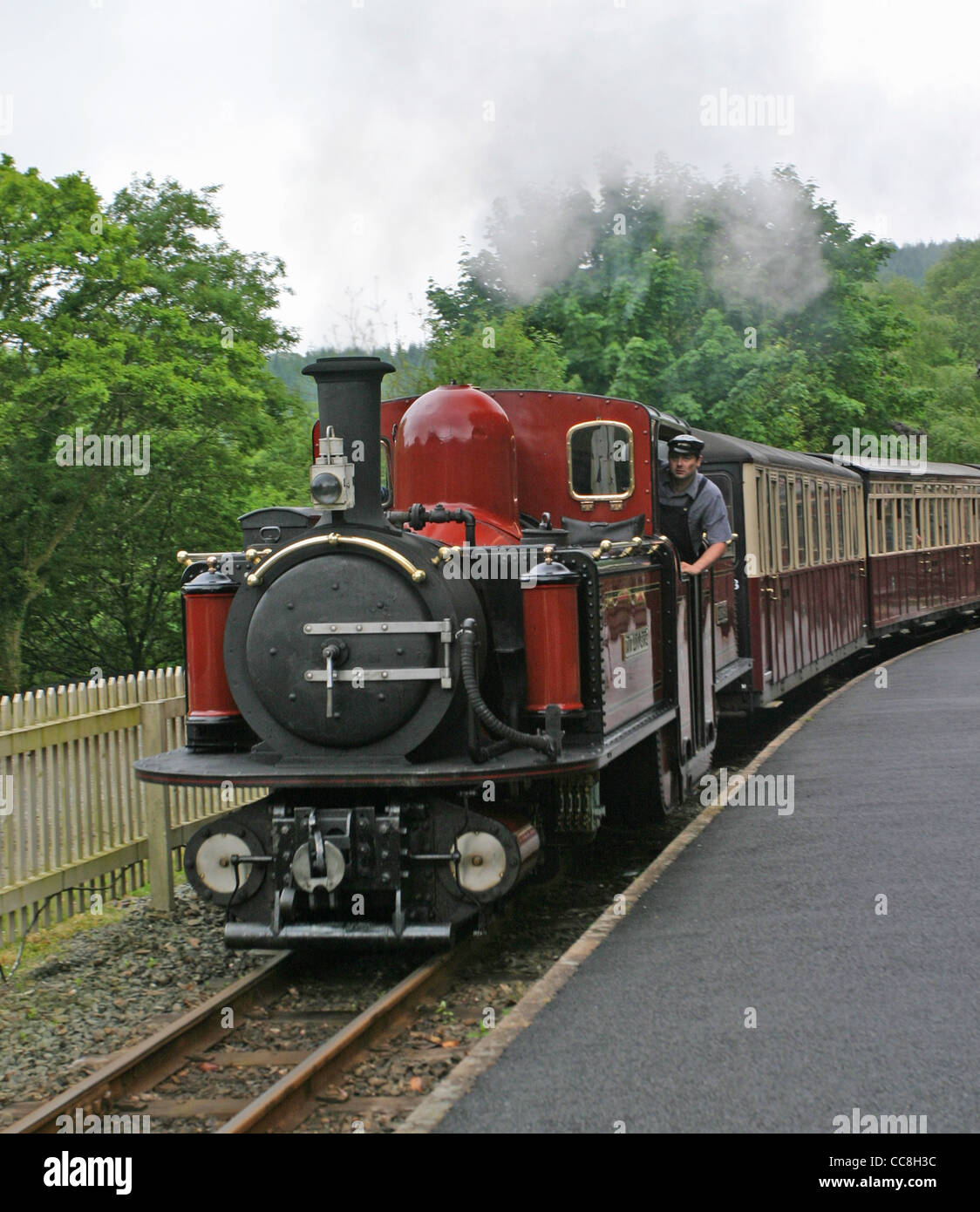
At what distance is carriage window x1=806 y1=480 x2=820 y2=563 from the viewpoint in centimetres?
1576

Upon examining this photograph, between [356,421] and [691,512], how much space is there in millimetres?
3540

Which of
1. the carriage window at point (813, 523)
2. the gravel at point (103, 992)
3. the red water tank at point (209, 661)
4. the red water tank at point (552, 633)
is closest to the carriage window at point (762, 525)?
the carriage window at point (813, 523)

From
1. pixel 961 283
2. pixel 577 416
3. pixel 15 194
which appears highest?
pixel 961 283

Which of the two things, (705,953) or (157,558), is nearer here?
(705,953)

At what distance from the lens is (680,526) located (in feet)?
29.6

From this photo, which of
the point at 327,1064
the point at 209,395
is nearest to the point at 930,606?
the point at 209,395

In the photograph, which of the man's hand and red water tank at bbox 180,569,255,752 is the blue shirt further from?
red water tank at bbox 180,569,255,752

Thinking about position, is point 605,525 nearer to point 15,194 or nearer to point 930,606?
point 15,194

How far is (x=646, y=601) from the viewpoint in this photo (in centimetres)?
752

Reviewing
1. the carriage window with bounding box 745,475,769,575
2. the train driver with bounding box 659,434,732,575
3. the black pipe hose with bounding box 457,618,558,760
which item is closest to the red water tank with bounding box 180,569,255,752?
the black pipe hose with bounding box 457,618,558,760

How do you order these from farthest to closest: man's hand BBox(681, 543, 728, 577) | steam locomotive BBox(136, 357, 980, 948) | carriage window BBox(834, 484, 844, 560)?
carriage window BBox(834, 484, 844, 560)
man's hand BBox(681, 543, 728, 577)
steam locomotive BBox(136, 357, 980, 948)

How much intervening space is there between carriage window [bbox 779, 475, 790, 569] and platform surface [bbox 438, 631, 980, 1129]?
17.1ft

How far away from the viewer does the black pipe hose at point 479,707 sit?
18.7 feet

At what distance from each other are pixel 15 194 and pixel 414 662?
15.7m
